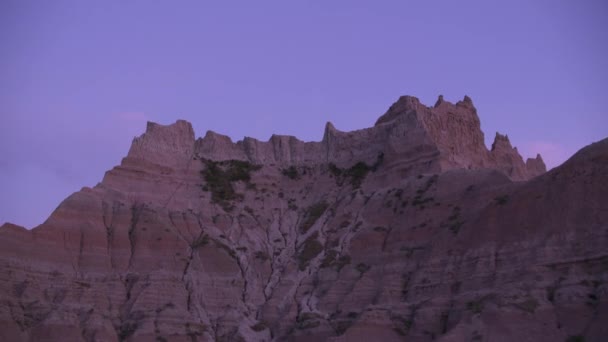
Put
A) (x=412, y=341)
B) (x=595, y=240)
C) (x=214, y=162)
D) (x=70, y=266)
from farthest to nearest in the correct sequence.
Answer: (x=214, y=162) < (x=70, y=266) < (x=412, y=341) < (x=595, y=240)

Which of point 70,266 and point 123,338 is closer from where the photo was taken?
point 123,338

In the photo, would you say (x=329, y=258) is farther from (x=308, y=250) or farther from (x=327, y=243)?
(x=308, y=250)

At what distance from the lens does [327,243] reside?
88.8 meters

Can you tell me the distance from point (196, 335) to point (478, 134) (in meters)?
42.0

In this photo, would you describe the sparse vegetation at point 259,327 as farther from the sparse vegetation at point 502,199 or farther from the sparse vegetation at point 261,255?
the sparse vegetation at point 502,199

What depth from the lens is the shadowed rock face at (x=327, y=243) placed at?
64750 millimetres

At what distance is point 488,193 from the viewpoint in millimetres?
77312

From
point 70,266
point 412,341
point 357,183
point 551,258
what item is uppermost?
point 357,183

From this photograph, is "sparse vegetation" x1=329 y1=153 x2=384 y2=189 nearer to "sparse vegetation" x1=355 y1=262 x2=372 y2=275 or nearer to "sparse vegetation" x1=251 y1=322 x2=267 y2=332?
"sparse vegetation" x1=355 y1=262 x2=372 y2=275

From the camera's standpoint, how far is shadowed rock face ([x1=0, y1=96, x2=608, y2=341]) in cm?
6475

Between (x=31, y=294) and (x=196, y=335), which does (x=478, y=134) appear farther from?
(x=31, y=294)

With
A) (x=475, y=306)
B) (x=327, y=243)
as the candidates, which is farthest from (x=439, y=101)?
(x=475, y=306)

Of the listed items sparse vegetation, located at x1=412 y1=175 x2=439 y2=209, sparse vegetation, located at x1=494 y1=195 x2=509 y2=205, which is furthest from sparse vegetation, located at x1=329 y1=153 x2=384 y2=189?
sparse vegetation, located at x1=494 y1=195 x2=509 y2=205

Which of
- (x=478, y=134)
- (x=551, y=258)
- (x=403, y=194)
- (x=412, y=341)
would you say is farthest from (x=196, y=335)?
(x=478, y=134)
